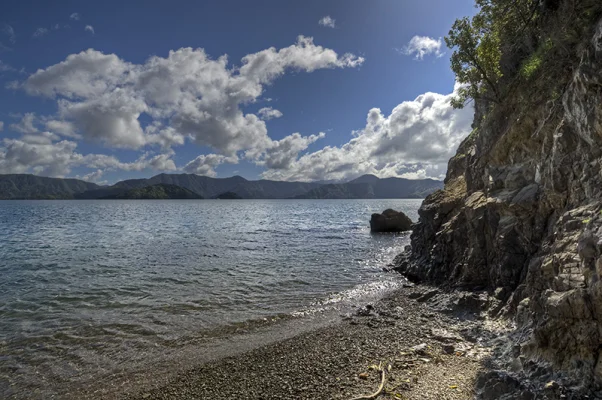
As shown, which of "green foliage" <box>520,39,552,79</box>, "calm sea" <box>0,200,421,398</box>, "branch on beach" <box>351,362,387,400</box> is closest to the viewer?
"branch on beach" <box>351,362,387,400</box>

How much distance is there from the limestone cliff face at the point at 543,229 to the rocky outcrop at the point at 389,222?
107ft

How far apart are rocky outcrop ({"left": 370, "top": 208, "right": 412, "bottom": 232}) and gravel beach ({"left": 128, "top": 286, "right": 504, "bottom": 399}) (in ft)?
140

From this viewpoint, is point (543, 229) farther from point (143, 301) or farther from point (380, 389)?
point (143, 301)

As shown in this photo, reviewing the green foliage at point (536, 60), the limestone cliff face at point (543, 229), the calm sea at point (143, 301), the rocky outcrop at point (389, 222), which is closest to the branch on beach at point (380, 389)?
the limestone cliff face at point (543, 229)

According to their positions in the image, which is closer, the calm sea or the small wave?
the calm sea

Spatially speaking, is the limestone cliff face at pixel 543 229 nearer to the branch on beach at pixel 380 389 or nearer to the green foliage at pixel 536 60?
the green foliage at pixel 536 60

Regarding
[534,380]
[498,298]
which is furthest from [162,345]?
[498,298]

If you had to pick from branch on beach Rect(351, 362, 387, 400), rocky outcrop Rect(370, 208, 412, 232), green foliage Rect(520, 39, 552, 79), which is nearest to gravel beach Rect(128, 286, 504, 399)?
branch on beach Rect(351, 362, 387, 400)

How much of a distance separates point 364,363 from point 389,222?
49.5 m

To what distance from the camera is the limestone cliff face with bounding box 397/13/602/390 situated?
8.17 meters

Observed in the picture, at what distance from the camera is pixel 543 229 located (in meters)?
14.0

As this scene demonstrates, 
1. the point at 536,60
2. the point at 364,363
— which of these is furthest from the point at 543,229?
the point at 364,363

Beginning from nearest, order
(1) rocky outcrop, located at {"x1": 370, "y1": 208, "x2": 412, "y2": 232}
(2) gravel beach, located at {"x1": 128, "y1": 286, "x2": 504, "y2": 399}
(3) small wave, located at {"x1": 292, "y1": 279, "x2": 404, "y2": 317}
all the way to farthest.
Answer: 1. (2) gravel beach, located at {"x1": 128, "y1": 286, "x2": 504, "y2": 399}
2. (3) small wave, located at {"x1": 292, "y1": 279, "x2": 404, "y2": 317}
3. (1) rocky outcrop, located at {"x1": 370, "y1": 208, "x2": 412, "y2": 232}

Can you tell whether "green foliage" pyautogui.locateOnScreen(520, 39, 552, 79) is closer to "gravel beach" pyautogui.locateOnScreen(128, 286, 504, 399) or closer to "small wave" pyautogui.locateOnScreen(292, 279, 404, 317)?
"gravel beach" pyautogui.locateOnScreen(128, 286, 504, 399)
